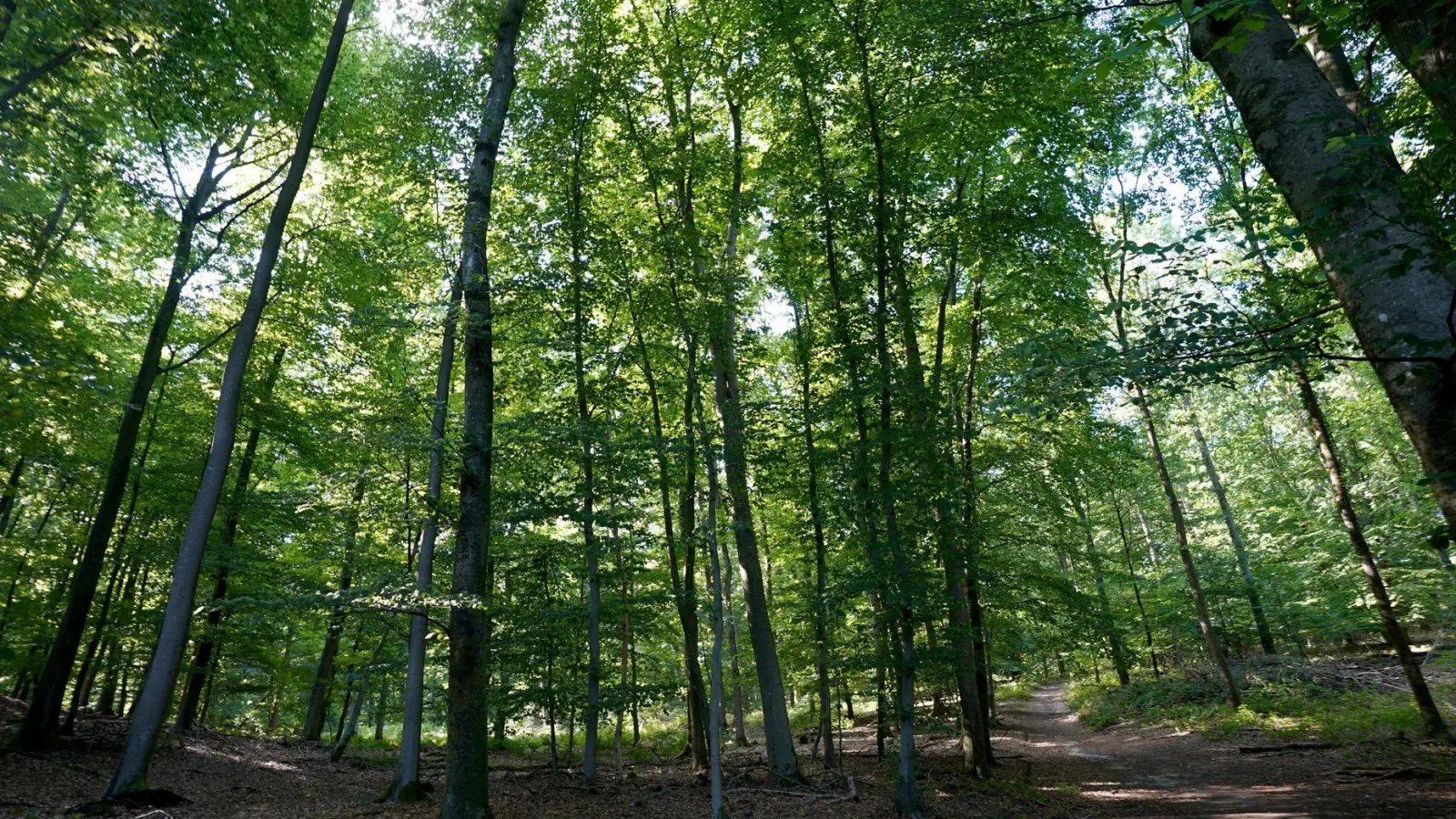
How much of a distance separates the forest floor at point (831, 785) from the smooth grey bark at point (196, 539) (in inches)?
Answer: 25.7

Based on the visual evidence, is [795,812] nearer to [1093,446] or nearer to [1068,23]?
[1093,446]

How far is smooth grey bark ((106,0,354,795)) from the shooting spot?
7590 mm

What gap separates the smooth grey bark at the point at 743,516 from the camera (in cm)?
1014

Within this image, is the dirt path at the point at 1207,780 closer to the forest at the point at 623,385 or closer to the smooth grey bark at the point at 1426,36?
the forest at the point at 623,385

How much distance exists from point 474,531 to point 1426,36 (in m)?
7.87

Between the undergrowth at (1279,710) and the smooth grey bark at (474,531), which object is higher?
the smooth grey bark at (474,531)

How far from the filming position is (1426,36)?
271cm

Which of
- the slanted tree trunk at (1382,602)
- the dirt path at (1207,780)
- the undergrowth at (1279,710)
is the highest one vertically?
the slanted tree trunk at (1382,602)

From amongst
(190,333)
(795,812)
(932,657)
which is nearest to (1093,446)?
(932,657)

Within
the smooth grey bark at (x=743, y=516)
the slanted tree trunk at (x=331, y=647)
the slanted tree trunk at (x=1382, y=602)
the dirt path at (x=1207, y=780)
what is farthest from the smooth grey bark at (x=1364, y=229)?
the slanted tree trunk at (x=331, y=647)

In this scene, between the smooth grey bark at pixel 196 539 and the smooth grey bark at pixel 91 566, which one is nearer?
the smooth grey bark at pixel 196 539

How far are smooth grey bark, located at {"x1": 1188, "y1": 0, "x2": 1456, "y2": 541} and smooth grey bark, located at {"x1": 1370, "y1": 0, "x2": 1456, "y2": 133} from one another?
342 millimetres

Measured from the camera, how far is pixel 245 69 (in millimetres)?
9742

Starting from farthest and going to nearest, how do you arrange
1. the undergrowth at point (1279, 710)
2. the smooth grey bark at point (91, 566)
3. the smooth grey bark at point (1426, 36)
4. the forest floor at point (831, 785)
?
the undergrowth at point (1279, 710) < the smooth grey bark at point (91, 566) < the forest floor at point (831, 785) < the smooth grey bark at point (1426, 36)
